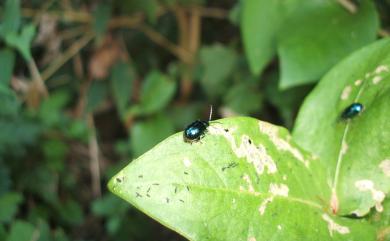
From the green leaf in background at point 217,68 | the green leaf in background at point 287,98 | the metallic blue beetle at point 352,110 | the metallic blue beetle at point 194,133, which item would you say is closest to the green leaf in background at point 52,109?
the green leaf in background at point 217,68

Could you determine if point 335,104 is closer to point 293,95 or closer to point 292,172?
point 292,172

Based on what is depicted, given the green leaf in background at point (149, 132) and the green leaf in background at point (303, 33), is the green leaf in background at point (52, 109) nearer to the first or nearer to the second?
the green leaf in background at point (149, 132)

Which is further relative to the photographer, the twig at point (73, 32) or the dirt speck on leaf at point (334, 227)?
the twig at point (73, 32)

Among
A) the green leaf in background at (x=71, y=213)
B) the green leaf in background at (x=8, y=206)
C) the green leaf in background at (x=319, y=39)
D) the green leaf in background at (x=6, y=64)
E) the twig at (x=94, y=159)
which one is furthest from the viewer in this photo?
the twig at (x=94, y=159)

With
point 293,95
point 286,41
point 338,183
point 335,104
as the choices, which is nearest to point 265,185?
point 338,183

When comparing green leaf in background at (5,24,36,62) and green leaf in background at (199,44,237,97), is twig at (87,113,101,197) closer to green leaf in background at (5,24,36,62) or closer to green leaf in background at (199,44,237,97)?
green leaf in background at (199,44,237,97)

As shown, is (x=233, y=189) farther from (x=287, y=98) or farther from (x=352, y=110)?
(x=287, y=98)

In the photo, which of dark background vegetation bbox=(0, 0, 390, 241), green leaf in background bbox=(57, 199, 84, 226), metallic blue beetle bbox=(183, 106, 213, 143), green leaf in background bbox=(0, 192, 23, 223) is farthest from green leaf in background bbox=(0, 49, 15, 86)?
metallic blue beetle bbox=(183, 106, 213, 143)
